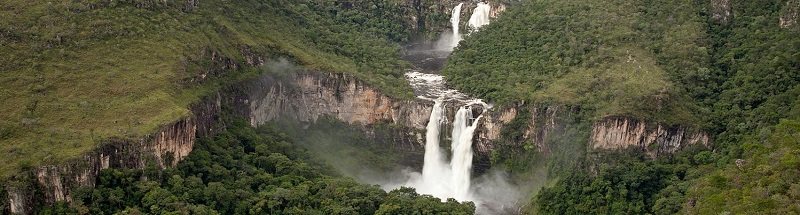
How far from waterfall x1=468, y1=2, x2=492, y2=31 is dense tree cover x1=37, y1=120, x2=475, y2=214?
89.9 feet

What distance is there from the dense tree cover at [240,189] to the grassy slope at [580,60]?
12.3 m

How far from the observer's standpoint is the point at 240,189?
76.8 m

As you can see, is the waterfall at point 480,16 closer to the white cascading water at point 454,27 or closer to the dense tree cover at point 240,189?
the white cascading water at point 454,27

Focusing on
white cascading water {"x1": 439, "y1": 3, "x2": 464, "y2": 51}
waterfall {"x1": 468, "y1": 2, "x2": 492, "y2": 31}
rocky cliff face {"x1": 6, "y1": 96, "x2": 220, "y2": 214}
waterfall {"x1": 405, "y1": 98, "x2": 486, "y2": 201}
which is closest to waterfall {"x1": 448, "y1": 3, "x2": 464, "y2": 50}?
white cascading water {"x1": 439, "y1": 3, "x2": 464, "y2": 51}

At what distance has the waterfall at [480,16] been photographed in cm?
10681

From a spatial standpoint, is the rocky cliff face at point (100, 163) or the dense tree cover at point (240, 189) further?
the dense tree cover at point (240, 189)

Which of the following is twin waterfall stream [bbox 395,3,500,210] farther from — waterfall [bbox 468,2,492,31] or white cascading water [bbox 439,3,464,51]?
white cascading water [bbox 439,3,464,51]

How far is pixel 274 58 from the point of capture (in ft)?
300

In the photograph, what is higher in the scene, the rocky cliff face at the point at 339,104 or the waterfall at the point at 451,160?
the rocky cliff face at the point at 339,104

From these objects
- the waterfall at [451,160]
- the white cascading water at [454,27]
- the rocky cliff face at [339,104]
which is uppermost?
the white cascading water at [454,27]

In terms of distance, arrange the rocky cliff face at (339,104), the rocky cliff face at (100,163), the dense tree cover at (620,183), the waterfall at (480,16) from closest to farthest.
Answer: the rocky cliff face at (100,163) < the dense tree cover at (620,183) < the rocky cliff face at (339,104) < the waterfall at (480,16)

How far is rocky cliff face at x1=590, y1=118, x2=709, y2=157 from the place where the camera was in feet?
268

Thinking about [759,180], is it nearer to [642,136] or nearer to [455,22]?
[642,136]

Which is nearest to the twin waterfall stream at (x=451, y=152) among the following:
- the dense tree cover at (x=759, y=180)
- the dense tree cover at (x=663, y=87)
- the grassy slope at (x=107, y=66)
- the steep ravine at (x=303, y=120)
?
the steep ravine at (x=303, y=120)
